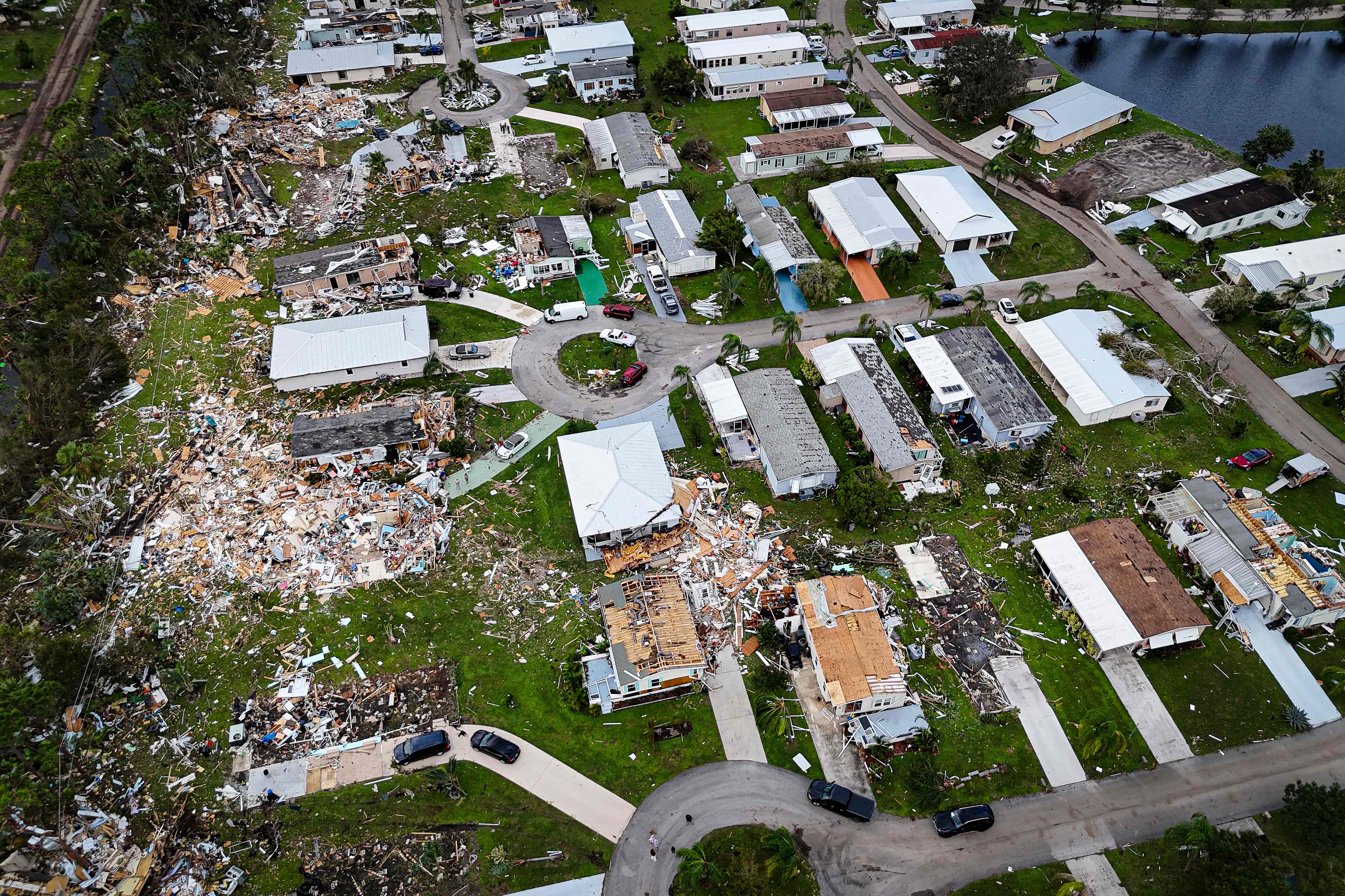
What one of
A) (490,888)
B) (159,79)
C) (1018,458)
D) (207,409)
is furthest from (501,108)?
(490,888)

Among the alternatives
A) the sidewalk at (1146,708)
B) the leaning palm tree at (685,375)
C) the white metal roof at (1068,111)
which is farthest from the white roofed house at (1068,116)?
the sidewalk at (1146,708)

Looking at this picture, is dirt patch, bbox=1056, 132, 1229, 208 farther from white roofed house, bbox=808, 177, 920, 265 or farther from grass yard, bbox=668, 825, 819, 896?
grass yard, bbox=668, 825, 819, 896

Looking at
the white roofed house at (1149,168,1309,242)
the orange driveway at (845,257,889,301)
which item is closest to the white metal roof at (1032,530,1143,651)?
the orange driveway at (845,257,889,301)


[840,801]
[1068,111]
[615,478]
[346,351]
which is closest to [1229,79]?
[1068,111]

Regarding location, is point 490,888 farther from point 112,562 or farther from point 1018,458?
point 1018,458

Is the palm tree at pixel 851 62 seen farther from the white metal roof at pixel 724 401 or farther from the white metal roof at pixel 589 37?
the white metal roof at pixel 724 401

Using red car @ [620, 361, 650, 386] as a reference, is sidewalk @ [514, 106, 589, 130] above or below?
above

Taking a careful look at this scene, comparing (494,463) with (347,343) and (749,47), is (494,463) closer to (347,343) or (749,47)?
(347,343)
